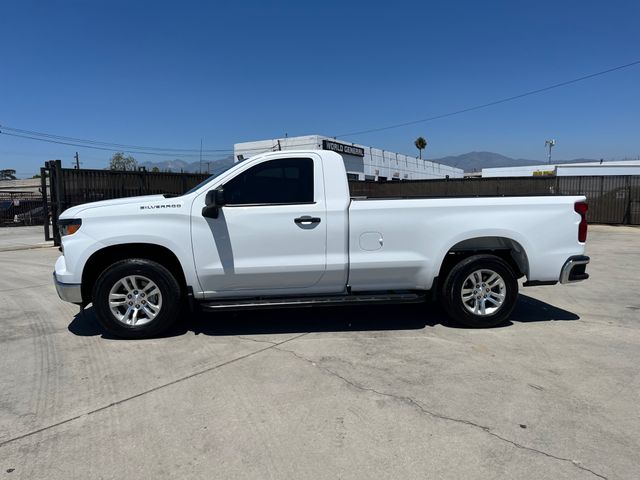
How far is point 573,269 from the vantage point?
565 cm

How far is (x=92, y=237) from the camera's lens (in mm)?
5145

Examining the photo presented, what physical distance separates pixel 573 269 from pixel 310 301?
10.3 feet

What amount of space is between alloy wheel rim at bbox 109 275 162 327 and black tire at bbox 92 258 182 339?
11 millimetres

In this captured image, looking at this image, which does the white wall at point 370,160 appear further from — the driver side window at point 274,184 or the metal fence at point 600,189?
the driver side window at point 274,184

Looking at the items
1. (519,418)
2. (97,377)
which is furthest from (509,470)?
(97,377)

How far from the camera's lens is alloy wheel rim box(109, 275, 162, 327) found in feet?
17.2

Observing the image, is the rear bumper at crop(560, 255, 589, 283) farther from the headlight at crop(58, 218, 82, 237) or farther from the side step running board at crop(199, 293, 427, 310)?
the headlight at crop(58, 218, 82, 237)

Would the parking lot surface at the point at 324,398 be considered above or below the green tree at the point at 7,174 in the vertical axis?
below

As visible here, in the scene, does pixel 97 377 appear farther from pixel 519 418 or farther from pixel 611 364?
pixel 611 364

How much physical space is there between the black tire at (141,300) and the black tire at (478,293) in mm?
3137

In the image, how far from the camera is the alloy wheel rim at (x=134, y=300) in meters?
5.25

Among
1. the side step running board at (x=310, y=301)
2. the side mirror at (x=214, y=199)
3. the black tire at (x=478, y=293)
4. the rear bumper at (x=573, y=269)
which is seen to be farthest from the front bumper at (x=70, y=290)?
the rear bumper at (x=573, y=269)

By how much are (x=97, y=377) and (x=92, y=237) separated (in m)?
1.57

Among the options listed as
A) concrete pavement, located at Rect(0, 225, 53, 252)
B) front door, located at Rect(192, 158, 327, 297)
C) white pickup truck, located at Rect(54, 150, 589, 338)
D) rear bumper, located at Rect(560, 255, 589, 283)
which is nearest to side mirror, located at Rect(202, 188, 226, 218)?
white pickup truck, located at Rect(54, 150, 589, 338)
